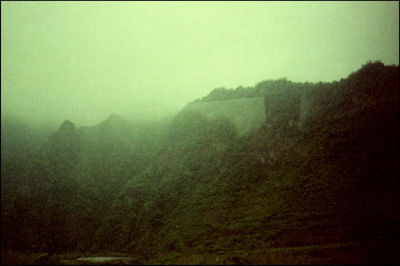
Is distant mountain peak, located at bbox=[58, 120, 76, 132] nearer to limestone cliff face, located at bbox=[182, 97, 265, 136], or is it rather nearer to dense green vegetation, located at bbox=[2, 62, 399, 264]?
dense green vegetation, located at bbox=[2, 62, 399, 264]

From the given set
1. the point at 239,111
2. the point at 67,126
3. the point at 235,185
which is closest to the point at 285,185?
the point at 235,185

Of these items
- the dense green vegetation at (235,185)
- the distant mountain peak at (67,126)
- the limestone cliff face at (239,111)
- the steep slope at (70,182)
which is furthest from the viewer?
the distant mountain peak at (67,126)

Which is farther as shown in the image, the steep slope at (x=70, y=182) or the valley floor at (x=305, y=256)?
the steep slope at (x=70, y=182)

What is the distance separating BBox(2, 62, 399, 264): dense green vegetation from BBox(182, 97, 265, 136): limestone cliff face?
76 cm

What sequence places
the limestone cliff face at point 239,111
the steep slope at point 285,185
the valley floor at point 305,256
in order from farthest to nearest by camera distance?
the limestone cliff face at point 239,111, the steep slope at point 285,185, the valley floor at point 305,256

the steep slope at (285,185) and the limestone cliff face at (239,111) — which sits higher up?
the limestone cliff face at (239,111)

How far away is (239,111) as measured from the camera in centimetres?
2589

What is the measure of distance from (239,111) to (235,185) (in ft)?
31.6

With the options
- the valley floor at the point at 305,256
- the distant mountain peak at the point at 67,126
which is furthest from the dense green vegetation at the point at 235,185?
the distant mountain peak at the point at 67,126

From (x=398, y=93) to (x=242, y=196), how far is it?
15.1 m

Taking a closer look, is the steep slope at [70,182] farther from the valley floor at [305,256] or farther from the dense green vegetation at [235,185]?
the valley floor at [305,256]

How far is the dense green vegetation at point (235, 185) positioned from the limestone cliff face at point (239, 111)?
762mm

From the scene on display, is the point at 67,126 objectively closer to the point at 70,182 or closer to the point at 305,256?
the point at 70,182

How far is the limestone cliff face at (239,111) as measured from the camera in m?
24.0
